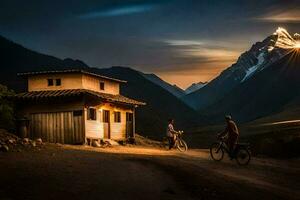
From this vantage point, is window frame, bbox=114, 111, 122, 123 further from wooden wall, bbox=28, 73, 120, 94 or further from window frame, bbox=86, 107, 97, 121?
window frame, bbox=86, 107, 97, 121

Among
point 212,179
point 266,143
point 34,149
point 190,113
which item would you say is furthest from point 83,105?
point 190,113

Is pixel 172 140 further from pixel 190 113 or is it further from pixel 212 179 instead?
pixel 190 113

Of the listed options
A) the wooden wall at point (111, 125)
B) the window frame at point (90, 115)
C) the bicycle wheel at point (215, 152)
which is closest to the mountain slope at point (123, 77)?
the wooden wall at point (111, 125)

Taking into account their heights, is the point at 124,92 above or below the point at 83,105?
above

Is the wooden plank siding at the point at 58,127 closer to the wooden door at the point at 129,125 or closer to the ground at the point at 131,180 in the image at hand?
the wooden door at the point at 129,125

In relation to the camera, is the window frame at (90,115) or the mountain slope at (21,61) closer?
the window frame at (90,115)

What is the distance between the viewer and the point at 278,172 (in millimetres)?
21422

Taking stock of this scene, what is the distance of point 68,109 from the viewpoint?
35781 millimetres

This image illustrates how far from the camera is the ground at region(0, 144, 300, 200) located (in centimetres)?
1262

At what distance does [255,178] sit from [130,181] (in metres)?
6.08

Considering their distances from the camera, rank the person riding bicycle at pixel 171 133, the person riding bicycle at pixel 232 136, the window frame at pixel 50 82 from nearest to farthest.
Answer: the person riding bicycle at pixel 232 136 → the person riding bicycle at pixel 171 133 → the window frame at pixel 50 82

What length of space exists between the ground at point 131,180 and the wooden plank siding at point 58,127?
569 inches

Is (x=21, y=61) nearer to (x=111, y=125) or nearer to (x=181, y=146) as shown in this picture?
(x=111, y=125)

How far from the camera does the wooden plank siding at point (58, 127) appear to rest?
3509cm
